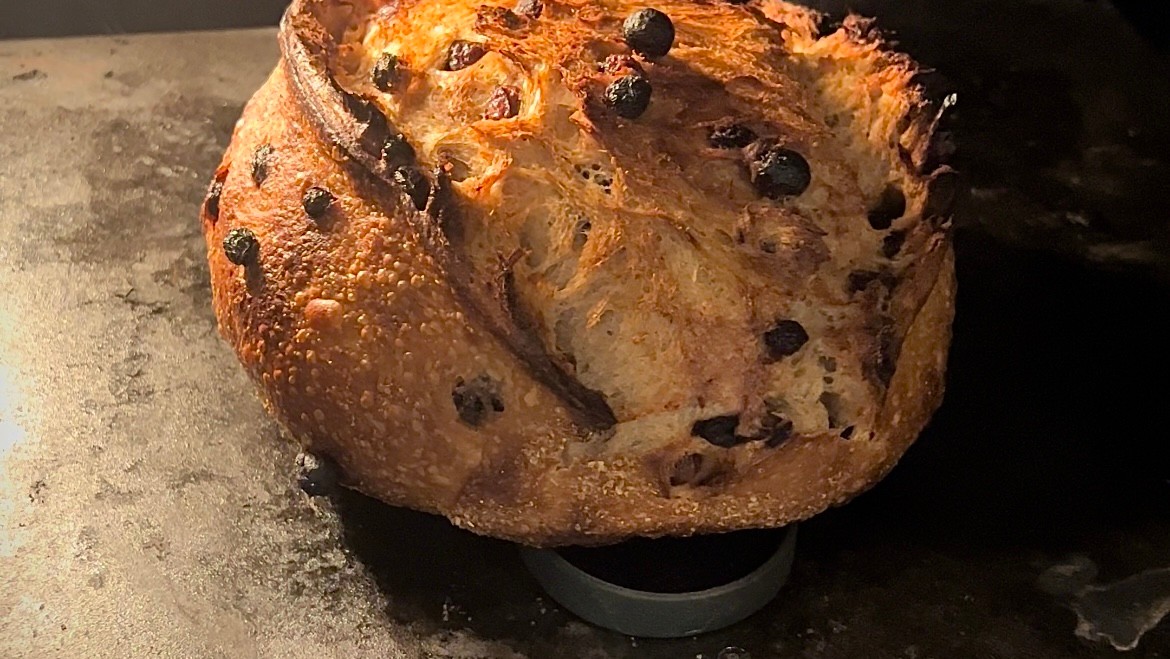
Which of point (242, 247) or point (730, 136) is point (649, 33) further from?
point (242, 247)

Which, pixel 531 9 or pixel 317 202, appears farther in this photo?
pixel 531 9

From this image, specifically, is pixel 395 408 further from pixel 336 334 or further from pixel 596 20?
pixel 596 20

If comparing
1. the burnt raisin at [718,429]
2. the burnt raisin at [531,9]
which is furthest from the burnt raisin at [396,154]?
Result: the burnt raisin at [718,429]

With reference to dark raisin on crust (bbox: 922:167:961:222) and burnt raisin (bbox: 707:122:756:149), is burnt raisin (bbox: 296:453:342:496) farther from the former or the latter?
dark raisin on crust (bbox: 922:167:961:222)

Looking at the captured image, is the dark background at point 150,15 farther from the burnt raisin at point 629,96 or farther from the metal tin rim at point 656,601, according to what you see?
the metal tin rim at point 656,601

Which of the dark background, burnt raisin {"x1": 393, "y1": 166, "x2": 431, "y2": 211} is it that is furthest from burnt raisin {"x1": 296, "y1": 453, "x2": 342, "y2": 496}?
the dark background

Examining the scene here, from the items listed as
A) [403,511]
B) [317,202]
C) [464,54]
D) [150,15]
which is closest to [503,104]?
[464,54]

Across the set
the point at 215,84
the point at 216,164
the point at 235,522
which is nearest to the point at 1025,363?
the point at 235,522

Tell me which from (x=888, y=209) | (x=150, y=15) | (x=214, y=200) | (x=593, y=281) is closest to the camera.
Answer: (x=593, y=281)
